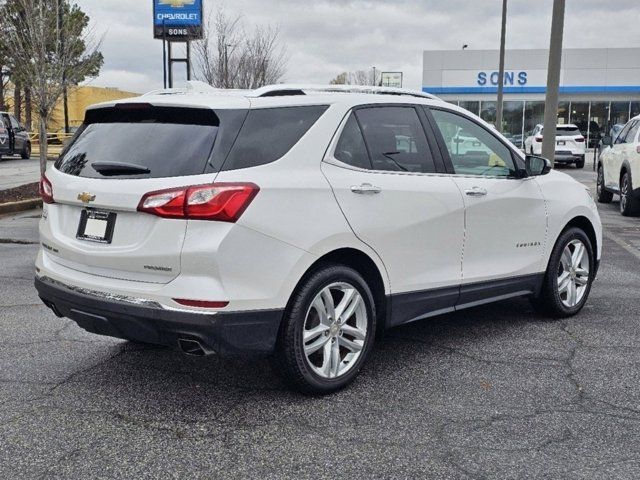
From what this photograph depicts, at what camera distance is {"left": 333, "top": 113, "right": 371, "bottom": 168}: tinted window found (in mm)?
4223

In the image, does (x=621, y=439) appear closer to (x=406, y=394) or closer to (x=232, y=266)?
(x=406, y=394)

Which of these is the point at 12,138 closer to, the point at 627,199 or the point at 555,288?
the point at 627,199

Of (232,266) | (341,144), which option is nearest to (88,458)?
(232,266)

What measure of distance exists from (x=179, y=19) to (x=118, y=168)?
1074 inches

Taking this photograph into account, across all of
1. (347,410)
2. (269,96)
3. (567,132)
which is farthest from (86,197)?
(567,132)

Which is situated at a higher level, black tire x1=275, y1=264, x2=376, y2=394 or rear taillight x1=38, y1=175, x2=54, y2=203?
rear taillight x1=38, y1=175, x2=54, y2=203

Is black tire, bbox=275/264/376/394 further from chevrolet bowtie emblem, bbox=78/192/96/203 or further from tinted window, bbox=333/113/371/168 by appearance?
chevrolet bowtie emblem, bbox=78/192/96/203

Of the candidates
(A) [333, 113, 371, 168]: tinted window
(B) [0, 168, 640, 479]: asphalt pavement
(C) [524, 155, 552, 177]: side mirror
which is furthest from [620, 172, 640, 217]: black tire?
(A) [333, 113, 371, 168]: tinted window

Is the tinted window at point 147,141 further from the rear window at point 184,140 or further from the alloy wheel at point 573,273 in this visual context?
the alloy wheel at point 573,273

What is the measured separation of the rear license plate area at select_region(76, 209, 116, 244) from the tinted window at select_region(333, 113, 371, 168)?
4.25 feet

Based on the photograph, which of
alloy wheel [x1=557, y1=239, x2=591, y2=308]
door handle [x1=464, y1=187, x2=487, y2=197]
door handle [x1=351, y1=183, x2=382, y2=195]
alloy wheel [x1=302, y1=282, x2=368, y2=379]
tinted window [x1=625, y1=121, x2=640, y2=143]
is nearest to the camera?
alloy wheel [x1=302, y1=282, x2=368, y2=379]

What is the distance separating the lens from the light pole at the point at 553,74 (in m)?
11.4

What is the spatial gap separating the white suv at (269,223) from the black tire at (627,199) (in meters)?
9.06

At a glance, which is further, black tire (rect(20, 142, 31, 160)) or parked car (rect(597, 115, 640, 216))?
black tire (rect(20, 142, 31, 160))
